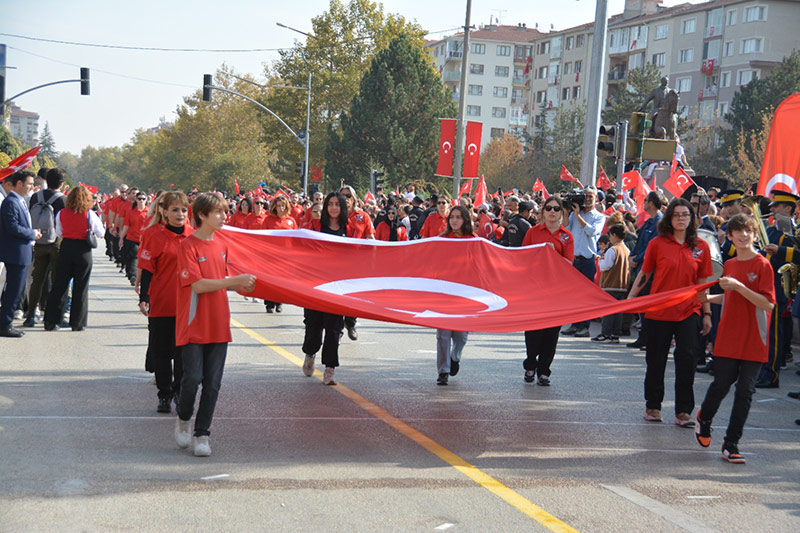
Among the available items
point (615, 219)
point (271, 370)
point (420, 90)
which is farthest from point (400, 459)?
point (420, 90)

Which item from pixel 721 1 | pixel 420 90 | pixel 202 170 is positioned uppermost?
pixel 721 1

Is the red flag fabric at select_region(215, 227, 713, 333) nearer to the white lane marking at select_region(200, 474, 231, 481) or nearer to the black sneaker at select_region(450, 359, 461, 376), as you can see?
the black sneaker at select_region(450, 359, 461, 376)

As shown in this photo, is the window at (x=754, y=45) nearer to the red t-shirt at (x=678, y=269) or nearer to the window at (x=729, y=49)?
the window at (x=729, y=49)

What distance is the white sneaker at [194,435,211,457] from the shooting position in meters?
6.86

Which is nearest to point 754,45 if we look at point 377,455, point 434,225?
point 434,225

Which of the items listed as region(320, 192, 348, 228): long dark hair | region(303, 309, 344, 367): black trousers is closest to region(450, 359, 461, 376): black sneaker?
region(303, 309, 344, 367): black trousers

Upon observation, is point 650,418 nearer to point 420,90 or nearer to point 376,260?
point 376,260

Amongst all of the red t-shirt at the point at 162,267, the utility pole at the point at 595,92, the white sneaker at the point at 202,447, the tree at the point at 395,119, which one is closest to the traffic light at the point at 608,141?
the utility pole at the point at 595,92

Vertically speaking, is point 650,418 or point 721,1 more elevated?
point 721,1

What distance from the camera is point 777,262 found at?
1122 cm

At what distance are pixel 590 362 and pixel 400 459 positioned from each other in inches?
229

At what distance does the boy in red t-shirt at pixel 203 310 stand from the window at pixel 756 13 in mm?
78421

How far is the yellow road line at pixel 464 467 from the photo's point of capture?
578cm

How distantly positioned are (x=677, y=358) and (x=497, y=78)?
388 feet
